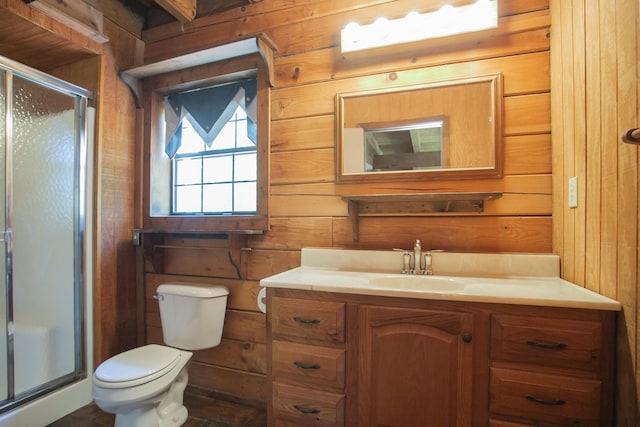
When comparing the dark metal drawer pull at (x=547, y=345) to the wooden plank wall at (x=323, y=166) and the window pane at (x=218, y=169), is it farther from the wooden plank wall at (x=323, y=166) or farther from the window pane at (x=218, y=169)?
the window pane at (x=218, y=169)

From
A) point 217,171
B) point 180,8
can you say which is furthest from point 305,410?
point 180,8

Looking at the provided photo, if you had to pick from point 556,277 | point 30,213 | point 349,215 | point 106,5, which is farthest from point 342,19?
point 30,213

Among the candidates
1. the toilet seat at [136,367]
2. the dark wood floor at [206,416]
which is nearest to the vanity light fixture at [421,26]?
the toilet seat at [136,367]

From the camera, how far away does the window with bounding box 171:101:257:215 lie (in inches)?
74.9

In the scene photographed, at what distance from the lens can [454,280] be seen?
4.27 feet

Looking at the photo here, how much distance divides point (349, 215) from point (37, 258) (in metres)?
1.80

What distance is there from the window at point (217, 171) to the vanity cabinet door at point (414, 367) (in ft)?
3.62

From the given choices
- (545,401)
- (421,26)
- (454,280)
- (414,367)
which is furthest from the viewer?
(421,26)

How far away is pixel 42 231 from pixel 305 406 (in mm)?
1762

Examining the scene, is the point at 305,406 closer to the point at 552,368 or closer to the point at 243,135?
the point at 552,368

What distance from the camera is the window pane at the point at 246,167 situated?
1.89 metres

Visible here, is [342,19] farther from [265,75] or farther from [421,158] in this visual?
[421,158]

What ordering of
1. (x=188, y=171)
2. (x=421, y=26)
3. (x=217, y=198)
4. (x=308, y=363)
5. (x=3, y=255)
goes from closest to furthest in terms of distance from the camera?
(x=308, y=363) → (x=421, y=26) → (x=3, y=255) → (x=217, y=198) → (x=188, y=171)

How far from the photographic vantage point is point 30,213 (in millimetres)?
1688
